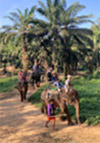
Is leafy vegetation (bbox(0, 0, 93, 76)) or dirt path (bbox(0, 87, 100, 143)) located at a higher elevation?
leafy vegetation (bbox(0, 0, 93, 76))

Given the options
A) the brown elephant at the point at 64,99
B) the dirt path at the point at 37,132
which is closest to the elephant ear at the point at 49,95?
the brown elephant at the point at 64,99

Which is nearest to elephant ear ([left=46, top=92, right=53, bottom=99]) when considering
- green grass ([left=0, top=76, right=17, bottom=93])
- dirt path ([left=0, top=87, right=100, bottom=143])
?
dirt path ([left=0, top=87, right=100, bottom=143])

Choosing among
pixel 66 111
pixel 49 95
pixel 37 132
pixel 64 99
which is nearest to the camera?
pixel 37 132

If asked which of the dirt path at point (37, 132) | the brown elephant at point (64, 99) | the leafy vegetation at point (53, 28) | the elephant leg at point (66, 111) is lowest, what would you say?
the dirt path at point (37, 132)

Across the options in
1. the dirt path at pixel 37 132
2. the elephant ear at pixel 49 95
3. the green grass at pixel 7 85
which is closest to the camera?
the dirt path at pixel 37 132

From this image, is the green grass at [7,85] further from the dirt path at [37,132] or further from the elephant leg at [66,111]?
the elephant leg at [66,111]

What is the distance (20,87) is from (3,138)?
6.72 m

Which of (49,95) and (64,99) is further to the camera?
(49,95)

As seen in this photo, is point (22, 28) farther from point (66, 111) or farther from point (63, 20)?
point (66, 111)

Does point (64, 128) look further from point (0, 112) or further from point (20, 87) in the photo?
point (20, 87)

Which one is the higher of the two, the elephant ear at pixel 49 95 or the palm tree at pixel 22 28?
the palm tree at pixel 22 28

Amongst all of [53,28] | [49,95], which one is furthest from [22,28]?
[49,95]

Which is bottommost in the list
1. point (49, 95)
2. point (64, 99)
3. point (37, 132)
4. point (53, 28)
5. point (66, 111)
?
point (37, 132)

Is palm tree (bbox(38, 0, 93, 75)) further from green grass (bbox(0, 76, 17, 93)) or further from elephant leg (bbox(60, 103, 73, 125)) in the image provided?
elephant leg (bbox(60, 103, 73, 125))
